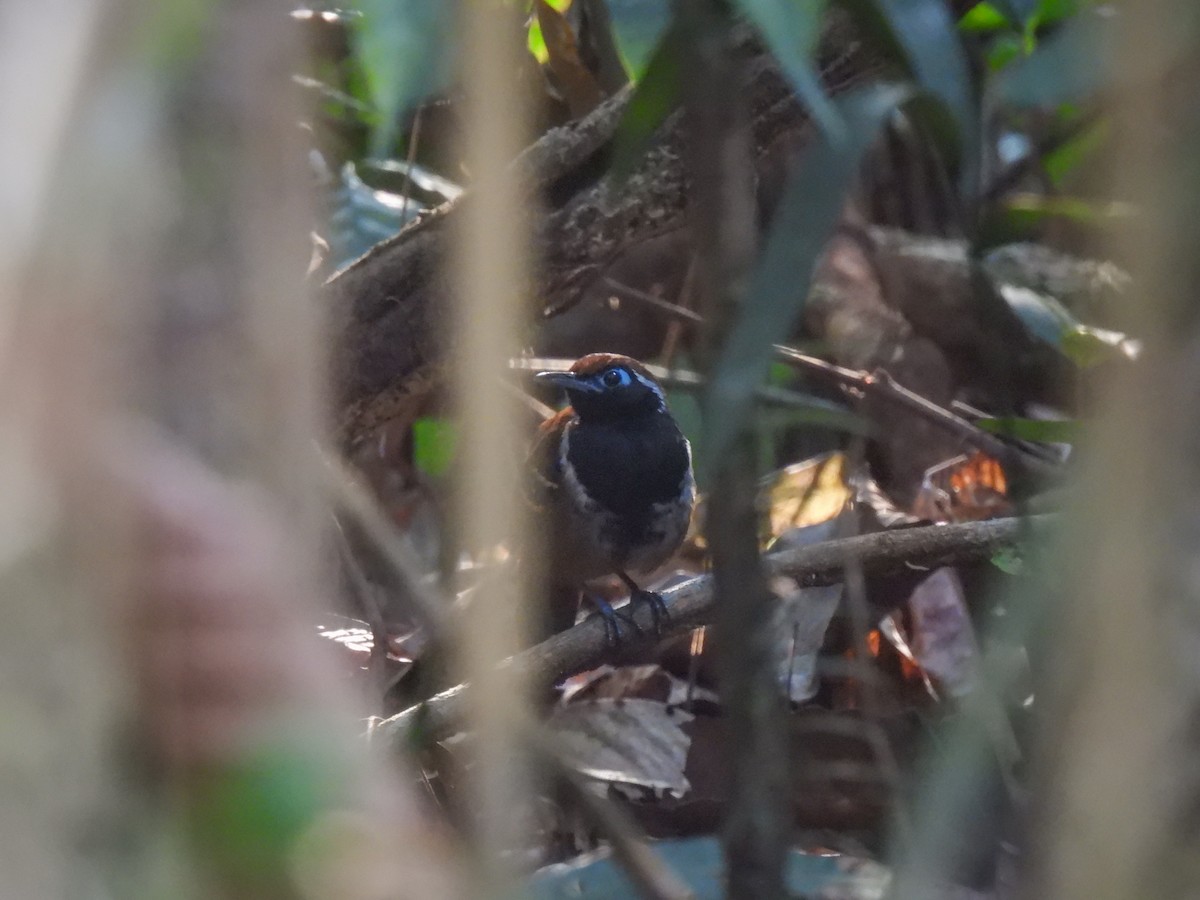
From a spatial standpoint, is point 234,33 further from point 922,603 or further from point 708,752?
point 922,603

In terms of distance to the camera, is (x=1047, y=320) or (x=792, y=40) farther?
(x=1047, y=320)

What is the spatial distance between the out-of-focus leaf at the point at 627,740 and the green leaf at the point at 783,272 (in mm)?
1729

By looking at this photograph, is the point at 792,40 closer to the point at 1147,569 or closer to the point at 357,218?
the point at 1147,569

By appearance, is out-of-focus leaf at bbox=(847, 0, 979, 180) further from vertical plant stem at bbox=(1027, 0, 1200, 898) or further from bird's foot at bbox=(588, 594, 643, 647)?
bird's foot at bbox=(588, 594, 643, 647)

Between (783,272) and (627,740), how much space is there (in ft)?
6.42

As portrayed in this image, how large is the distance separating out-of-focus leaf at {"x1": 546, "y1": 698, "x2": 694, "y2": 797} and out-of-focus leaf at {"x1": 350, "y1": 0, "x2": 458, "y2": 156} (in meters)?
1.84

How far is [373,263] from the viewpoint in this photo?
9.93 feet

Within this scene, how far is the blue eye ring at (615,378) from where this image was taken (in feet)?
11.5

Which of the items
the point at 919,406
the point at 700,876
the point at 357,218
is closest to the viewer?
the point at 700,876

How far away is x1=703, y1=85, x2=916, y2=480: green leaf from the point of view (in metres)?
0.96

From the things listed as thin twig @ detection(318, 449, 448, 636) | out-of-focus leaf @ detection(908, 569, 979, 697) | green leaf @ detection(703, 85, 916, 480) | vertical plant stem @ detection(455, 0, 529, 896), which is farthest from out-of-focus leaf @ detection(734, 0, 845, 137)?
out-of-focus leaf @ detection(908, 569, 979, 697)

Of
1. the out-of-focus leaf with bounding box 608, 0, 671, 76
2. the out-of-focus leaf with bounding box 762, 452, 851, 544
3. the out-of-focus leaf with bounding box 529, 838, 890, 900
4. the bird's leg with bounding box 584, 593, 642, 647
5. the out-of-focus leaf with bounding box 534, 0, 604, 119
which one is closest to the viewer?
the out-of-focus leaf with bounding box 608, 0, 671, 76

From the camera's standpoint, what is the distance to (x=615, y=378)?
3.52 meters

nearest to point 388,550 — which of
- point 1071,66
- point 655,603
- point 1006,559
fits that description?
point 1071,66
